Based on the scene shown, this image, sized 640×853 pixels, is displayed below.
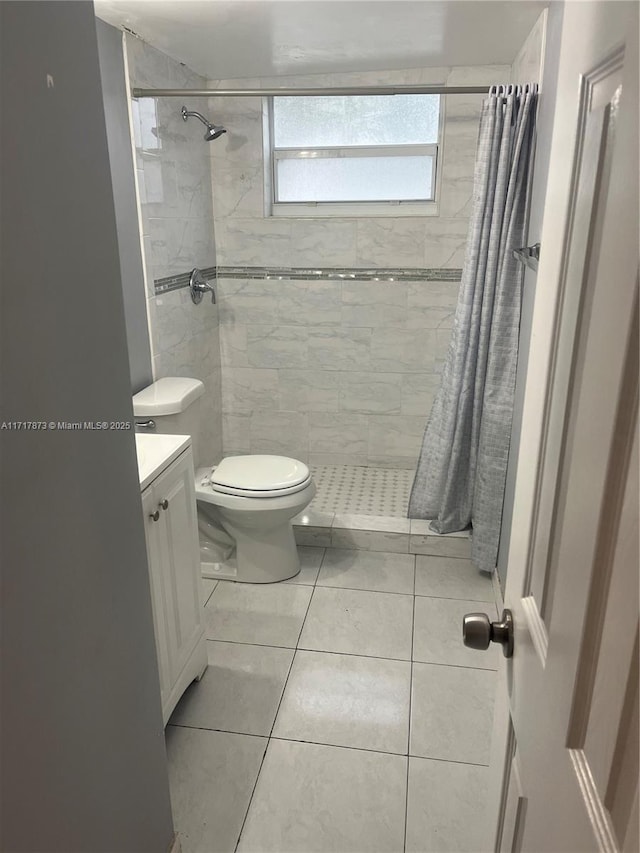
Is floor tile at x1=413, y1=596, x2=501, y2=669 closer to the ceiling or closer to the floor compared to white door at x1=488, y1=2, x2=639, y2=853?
closer to the floor

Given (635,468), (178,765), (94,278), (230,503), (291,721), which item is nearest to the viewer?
(635,468)

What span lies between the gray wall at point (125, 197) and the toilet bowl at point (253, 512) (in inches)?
21.2

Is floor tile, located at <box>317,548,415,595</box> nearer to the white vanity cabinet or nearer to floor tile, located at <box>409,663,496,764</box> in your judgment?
floor tile, located at <box>409,663,496,764</box>

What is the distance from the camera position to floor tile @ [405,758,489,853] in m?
1.62

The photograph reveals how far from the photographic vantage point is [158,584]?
176 cm

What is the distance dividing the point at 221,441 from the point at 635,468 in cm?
343

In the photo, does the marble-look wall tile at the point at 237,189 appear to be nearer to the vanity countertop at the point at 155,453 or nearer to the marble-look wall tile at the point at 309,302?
the marble-look wall tile at the point at 309,302

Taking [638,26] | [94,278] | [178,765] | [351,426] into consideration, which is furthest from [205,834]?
[351,426]

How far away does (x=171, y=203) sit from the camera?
2883 millimetres

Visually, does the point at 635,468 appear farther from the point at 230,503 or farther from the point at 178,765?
the point at 230,503

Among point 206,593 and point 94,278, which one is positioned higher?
point 94,278

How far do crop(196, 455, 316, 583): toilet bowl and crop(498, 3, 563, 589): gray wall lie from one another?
2.69ft

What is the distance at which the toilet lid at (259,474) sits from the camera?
260cm

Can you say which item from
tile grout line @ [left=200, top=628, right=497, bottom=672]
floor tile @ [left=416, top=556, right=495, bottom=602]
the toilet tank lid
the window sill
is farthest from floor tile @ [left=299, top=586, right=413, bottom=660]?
the window sill
